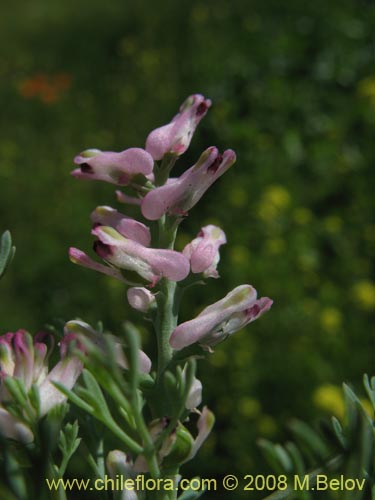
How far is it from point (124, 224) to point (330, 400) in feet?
4.86

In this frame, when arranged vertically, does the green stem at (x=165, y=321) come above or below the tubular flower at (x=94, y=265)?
below

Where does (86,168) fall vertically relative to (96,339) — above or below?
above

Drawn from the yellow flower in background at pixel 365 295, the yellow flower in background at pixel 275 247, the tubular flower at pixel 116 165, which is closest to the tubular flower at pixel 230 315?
the tubular flower at pixel 116 165

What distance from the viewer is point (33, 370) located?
0.51 meters

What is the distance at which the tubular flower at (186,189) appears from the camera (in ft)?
1.79

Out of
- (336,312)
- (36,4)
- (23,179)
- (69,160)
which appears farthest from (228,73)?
(36,4)

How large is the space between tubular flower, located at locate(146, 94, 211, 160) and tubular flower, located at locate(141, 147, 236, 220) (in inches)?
1.1

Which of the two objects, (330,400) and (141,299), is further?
(330,400)

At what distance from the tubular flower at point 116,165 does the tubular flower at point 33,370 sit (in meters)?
0.15

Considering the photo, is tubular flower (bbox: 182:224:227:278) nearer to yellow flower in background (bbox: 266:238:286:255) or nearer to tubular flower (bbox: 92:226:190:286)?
tubular flower (bbox: 92:226:190:286)

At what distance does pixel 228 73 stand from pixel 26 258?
1353 mm

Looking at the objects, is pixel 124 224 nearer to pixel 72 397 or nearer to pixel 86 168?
pixel 86 168

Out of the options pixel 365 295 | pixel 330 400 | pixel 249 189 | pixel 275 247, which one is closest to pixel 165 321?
pixel 330 400

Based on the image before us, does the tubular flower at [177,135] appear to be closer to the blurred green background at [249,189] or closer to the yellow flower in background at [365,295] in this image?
the blurred green background at [249,189]
